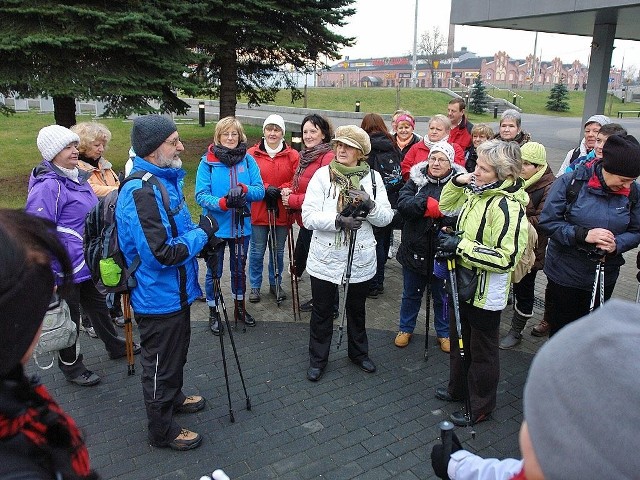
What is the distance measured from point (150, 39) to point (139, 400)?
8.33 m

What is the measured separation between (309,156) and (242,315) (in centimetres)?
189

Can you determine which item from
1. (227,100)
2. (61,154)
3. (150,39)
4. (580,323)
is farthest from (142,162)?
(227,100)

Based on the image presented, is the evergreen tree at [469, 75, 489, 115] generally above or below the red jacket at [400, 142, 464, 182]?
above

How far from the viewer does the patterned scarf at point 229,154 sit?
533cm

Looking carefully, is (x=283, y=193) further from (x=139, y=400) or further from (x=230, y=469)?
(x=230, y=469)

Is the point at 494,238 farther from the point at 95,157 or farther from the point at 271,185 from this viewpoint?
the point at 95,157

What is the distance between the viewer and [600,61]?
1425 cm

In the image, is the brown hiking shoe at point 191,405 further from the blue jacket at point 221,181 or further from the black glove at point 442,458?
the black glove at point 442,458

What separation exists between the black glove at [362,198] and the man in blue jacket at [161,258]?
129 centimetres

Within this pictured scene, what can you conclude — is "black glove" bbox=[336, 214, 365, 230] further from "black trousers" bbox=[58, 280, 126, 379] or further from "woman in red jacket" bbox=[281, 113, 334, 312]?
"black trousers" bbox=[58, 280, 126, 379]

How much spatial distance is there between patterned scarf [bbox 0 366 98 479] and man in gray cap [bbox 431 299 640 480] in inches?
43.6

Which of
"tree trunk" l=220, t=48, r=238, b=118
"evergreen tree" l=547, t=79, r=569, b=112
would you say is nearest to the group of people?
"tree trunk" l=220, t=48, r=238, b=118

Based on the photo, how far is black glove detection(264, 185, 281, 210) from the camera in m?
5.70

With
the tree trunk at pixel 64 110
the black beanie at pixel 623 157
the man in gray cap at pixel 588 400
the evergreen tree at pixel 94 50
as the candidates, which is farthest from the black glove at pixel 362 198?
the tree trunk at pixel 64 110
